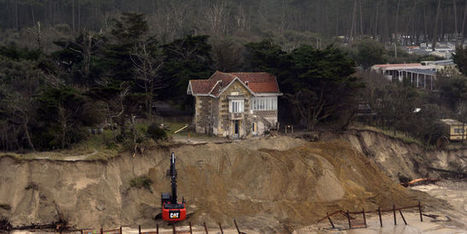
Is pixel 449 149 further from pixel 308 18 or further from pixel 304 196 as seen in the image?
pixel 308 18

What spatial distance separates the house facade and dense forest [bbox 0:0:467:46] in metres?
26.4

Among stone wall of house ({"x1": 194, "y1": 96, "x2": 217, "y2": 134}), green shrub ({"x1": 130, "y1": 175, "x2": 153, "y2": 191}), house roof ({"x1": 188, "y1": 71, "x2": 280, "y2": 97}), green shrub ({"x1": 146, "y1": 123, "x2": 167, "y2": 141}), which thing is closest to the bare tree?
house roof ({"x1": 188, "y1": 71, "x2": 280, "y2": 97})

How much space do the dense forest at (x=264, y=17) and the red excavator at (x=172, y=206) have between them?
41267 millimetres

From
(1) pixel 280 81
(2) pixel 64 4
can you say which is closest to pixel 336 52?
(1) pixel 280 81

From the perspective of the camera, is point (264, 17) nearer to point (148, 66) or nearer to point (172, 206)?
point (148, 66)

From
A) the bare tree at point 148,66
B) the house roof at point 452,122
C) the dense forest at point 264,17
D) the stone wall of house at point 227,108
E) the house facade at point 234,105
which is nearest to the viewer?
the stone wall of house at point 227,108

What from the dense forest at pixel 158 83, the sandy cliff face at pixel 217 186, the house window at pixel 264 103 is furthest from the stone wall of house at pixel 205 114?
the sandy cliff face at pixel 217 186

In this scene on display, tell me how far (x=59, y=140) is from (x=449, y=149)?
3838 cm

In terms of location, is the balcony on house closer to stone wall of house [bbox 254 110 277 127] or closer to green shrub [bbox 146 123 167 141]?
stone wall of house [bbox 254 110 277 127]

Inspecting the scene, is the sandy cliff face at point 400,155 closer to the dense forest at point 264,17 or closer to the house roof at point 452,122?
the house roof at point 452,122

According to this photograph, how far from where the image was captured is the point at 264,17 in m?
130

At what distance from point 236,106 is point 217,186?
1049 centimetres

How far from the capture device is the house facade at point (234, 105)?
57.1 m

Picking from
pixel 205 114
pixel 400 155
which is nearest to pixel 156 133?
pixel 205 114
